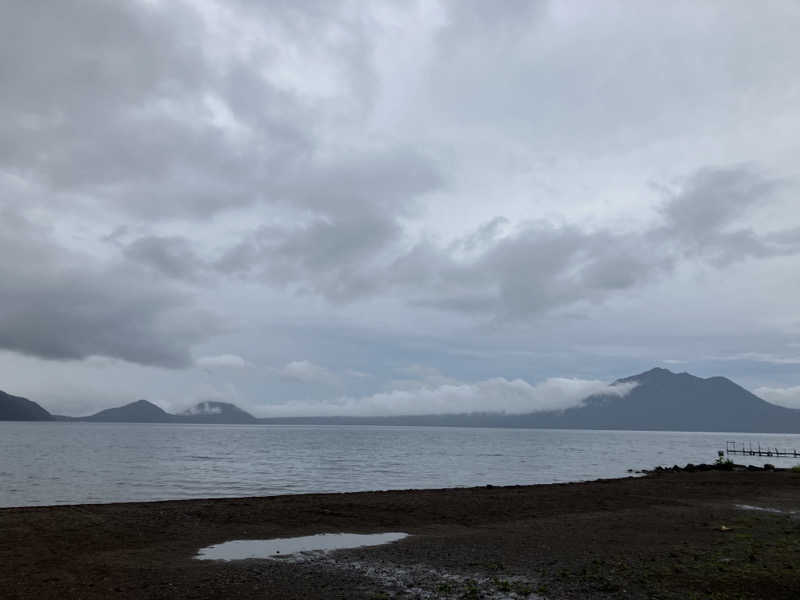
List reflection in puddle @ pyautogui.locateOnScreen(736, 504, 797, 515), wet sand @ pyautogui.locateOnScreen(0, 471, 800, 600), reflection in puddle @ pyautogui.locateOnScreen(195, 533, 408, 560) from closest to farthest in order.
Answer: wet sand @ pyautogui.locateOnScreen(0, 471, 800, 600) < reflection in puddle @ pyautogui.locateOnScreen(195, 533, 408, 560) < reflection in puddle @ pyautogui.locateOnScreen(736, 504, 797, 515)

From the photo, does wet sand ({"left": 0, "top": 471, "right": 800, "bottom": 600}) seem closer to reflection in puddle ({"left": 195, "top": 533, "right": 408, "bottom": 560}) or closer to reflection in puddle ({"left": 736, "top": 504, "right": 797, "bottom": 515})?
reflection in puddle ({"left": 736, "top": 504, "right": 797, "bottom": 515})

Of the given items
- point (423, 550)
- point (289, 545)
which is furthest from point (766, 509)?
point (289, 545)

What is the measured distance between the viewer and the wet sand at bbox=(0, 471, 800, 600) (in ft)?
47.4

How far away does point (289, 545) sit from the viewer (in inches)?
830

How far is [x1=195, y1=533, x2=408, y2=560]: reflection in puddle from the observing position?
62.9 ft

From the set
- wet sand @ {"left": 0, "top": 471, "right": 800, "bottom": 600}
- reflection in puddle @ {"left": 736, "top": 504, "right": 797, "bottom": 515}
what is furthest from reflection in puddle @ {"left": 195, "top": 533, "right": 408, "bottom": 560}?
reflection in puddle @ {"left": 736, "top": 504, "right": 797, "bottom": 515}

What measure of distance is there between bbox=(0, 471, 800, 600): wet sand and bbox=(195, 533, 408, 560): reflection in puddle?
2.63 ft

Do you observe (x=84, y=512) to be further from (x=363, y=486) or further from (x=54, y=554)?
(x=363, y=486)

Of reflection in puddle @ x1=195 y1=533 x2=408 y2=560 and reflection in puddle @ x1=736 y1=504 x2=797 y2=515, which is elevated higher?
reflection in puddle @ x1=195 y1=533 x2=408 y2=560

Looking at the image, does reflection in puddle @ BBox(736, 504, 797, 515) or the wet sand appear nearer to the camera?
the wet sand

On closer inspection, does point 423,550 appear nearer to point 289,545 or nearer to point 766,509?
point 289,545

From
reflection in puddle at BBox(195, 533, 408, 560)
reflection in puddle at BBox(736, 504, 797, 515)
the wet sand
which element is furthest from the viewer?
reflection in puddle at BBox(736, 504, 797, 515)

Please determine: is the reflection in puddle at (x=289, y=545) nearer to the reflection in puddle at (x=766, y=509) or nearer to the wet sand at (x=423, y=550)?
the wet sand at (x=423, y=550)

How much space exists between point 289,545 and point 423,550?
16.6 ft
